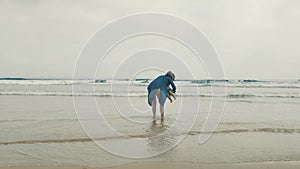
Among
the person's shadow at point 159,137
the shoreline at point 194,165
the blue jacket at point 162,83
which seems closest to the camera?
the shoreline at point 194,165

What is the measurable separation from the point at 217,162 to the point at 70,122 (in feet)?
18.7

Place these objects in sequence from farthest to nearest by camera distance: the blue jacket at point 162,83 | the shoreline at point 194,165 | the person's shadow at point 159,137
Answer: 1. the blue jacket at point 162,83
2. the person's shadow at point 159,137
3. the shoreline at point 194,165

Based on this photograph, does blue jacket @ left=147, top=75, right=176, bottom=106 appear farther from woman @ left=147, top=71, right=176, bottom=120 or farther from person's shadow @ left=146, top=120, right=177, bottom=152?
person's shadow @ left=146, top=120, right=177, bottom=152

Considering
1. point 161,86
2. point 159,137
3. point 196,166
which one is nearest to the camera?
point 196,166

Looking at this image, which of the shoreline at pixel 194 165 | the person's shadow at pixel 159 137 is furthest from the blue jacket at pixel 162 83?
the shoreline at pixel 194 165

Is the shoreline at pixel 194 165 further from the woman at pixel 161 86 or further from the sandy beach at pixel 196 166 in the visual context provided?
the woman at pixel 161 86

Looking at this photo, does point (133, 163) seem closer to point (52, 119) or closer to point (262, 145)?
point (262, 145)

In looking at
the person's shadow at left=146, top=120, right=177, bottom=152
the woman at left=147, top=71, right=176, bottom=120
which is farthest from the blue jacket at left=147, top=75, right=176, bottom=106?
the person's shadow at left=146, top=120, right=177, bottom=152

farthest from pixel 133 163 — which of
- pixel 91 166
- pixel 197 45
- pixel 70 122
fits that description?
pixel 70 122

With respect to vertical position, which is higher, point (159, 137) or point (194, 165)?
point (159, 137)

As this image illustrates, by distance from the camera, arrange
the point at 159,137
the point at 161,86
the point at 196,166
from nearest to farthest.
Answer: the point at 196,166
the point at 159,137
the point at 161,86

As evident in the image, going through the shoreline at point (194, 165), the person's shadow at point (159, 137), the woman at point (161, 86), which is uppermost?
the woman at point (161, 86)

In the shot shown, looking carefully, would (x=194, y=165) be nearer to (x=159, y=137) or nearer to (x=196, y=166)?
(x=196, y=166)

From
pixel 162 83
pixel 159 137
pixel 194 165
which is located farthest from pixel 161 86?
pixel 194 165
